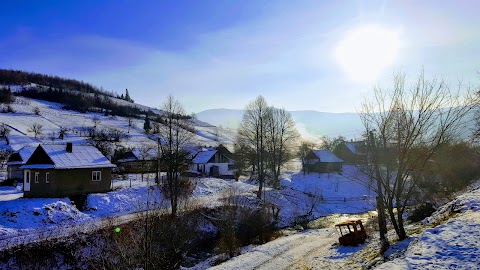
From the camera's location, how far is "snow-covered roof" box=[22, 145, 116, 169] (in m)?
33.1

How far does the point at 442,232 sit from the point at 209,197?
2942 centimetres

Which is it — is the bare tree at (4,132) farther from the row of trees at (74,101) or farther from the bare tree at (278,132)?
the bare tree at (278,132)

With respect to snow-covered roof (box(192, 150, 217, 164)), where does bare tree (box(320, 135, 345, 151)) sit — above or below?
above

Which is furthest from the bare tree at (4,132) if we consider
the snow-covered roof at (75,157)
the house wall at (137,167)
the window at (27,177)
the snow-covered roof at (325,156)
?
the snow-covered roof at (325,156)

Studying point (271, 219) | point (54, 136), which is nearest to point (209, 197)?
point (271, 219)

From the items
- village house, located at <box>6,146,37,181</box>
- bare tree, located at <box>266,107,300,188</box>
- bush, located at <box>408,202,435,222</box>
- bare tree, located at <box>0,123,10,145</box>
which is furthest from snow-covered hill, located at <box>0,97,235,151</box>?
bush, located at <box>408,202,435,222</box>

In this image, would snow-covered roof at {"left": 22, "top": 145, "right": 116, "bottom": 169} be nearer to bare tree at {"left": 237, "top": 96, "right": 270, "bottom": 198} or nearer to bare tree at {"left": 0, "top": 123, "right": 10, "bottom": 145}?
bare tree at {"left": 237, "top": 96, "right": 270, "bottom": 198}

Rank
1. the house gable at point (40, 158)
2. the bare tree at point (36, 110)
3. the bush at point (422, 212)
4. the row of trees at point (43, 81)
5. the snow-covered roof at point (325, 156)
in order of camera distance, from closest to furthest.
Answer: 1. the bush at point (422, 212)
2. the house gable at point (40, 158)
3. the snow-covered roof at point (325, 156)
4. the bare tree at point (36, 110)
5. the row of trees at point (43, 81)

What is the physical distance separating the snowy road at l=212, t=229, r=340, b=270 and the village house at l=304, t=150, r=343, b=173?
38.0 m

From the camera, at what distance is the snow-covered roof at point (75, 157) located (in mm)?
33125

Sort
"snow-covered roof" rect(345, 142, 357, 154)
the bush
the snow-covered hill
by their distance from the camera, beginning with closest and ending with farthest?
the bush < "snow-covered roof" rect(345, 142, 357, 154) < the snow-covered hill

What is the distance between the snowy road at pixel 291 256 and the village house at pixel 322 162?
3800cm

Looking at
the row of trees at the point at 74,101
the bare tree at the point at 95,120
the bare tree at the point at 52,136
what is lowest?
the bare tree at the point at 52,136

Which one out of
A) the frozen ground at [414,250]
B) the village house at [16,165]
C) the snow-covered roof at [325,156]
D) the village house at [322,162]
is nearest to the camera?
the frozen ground at [414,250]
